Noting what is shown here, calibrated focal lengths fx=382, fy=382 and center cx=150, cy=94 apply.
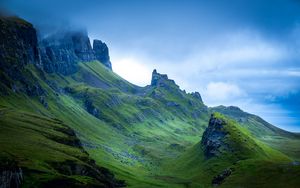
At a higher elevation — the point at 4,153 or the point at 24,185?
the point at 4,153

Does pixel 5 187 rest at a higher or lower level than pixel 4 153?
lower

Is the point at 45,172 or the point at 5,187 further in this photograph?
the point at 45,172

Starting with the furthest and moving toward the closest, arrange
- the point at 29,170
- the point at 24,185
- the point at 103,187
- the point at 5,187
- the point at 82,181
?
1. the point at 103,187
2. the point at 82,181
3. the point at 29,170
4. the point at 24,185
5. the point at 5,187

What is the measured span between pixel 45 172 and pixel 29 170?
22.8 ft

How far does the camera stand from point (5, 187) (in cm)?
14438

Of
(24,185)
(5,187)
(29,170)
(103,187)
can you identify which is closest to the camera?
(5,187)

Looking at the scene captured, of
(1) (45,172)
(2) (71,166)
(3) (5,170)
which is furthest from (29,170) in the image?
(2) (71,166)

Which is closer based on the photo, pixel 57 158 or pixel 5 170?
pixel 5 170

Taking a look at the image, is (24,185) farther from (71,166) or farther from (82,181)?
(71,166)

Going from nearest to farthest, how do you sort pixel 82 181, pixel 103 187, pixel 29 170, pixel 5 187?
pixel 5 187
pixel 29 170
pixel 82 181
pixel 103 187

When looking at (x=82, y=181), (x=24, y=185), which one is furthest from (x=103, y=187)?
(x=24, y=185)

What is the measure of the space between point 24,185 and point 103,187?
158 feet

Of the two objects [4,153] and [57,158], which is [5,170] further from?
[57,158]

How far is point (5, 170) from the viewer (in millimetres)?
147500
